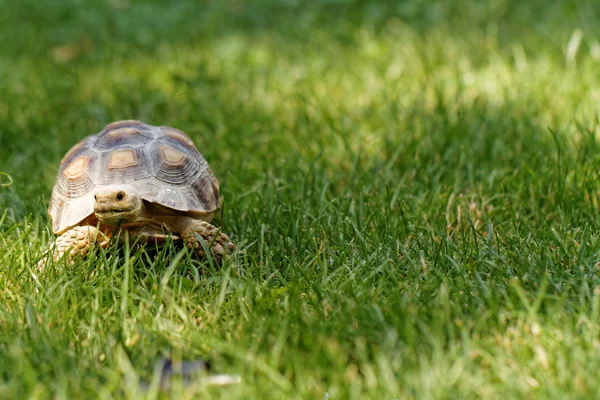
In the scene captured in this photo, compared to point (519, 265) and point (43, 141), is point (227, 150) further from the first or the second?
point (519, 265)

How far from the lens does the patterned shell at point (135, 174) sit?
112 inches

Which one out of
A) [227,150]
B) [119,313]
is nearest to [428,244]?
[119,313]

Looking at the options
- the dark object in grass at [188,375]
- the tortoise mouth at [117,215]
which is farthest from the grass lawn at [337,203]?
the tortoise mouth at [117,215]

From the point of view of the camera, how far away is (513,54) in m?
4.96

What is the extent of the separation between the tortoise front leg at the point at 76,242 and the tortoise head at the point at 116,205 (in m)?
0.08

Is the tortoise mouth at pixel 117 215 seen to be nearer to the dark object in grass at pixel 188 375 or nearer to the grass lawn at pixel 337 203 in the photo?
the grass lawn at pixel 337 203

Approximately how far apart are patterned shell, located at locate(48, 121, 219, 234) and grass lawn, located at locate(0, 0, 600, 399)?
17 centimetres

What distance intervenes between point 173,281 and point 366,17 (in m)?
4.11

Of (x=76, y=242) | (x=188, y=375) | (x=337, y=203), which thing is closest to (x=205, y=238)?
(x=76, y=242)

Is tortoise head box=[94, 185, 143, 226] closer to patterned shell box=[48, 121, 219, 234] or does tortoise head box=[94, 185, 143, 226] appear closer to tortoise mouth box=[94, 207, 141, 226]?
tortoise mouth box=[94, 207, 141, 226]

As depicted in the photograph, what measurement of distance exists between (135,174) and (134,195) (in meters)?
0.21

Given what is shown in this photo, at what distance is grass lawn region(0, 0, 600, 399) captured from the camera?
6.66 ft

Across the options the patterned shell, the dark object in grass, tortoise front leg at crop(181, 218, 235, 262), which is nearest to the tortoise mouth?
the patterned shell

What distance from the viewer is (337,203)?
325cm
